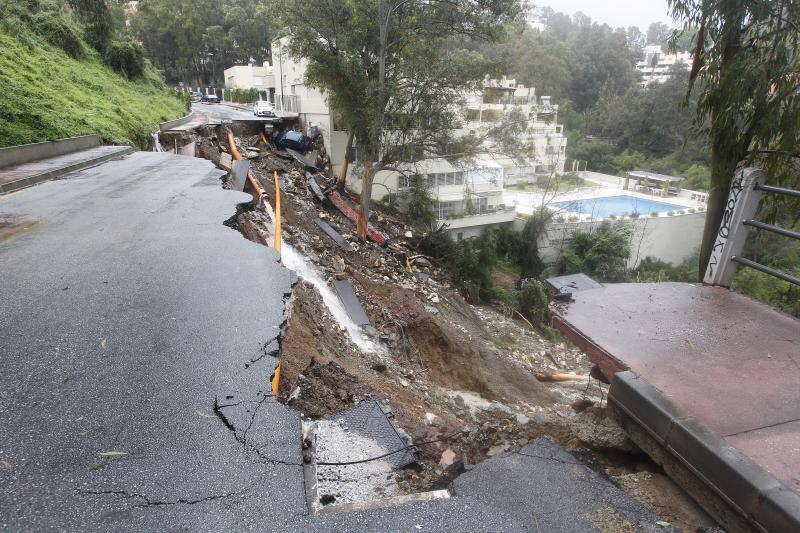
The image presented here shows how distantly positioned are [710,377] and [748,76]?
3930 mm

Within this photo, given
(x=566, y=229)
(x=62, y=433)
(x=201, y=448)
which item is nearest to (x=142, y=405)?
(x=62, y=433)

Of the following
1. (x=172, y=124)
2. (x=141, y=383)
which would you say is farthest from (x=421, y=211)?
(x=141, y=383)

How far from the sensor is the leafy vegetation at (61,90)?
41.3ft

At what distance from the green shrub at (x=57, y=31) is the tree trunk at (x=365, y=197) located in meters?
15.6

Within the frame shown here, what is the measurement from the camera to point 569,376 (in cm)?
1160

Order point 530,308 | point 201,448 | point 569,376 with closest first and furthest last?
1. point 201,448
2. point 569,376
3. point 530,308

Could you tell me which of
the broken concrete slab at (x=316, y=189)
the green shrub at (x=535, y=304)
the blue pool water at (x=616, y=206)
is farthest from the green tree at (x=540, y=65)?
the broken concrete slab at (x=316, y=189)

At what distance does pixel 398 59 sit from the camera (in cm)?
1659

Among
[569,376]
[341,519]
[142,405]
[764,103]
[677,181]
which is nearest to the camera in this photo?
[341,519]

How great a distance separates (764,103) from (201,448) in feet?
21.1

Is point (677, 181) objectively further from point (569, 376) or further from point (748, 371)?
point (748, 371)

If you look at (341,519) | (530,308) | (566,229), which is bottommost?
(530,308)

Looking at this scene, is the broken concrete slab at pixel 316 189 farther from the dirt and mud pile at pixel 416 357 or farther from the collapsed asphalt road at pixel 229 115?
the collapsed asphalt road at pixel 229 115

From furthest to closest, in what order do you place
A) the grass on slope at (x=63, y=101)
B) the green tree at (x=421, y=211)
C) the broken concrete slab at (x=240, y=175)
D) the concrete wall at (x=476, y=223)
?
the concrete wall at (x=476, y=223) → the green tree at (x=421, y=211) → the grass on slope at (x=63, y=101) → the broken concrete slab at (x=240, y=175)
